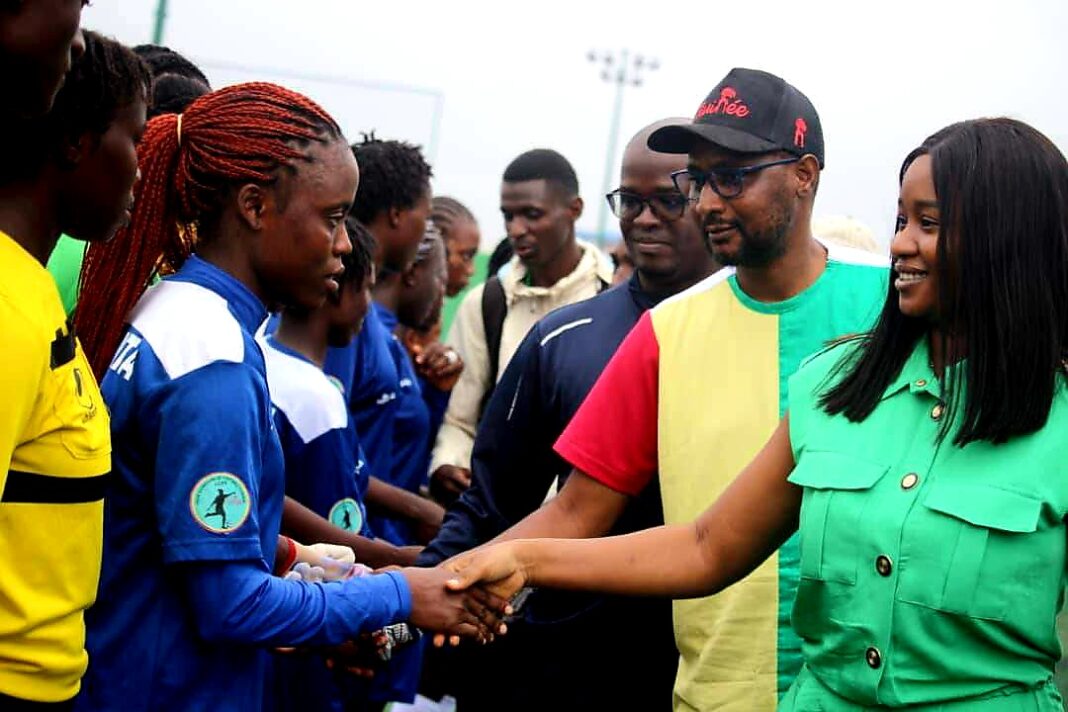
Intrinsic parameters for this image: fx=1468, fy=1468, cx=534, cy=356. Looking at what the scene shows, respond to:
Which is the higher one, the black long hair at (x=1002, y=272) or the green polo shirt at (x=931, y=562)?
the black long hair at (x=1002, y=272)

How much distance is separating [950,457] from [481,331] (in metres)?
4.85

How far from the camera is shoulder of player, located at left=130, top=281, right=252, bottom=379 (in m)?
3.03

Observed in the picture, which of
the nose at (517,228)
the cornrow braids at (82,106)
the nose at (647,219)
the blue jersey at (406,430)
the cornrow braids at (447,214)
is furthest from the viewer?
the cornrow braids at (447,214)

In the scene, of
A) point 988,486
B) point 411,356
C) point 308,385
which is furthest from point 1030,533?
point 411,356

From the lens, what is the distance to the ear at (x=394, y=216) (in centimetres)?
636

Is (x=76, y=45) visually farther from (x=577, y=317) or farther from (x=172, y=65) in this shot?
(x=172, y=65)

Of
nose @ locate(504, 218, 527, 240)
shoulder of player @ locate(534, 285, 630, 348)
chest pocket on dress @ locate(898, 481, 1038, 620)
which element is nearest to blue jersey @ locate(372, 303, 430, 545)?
nose @ locate(504, 218, 527, 240)

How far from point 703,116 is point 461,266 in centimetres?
615

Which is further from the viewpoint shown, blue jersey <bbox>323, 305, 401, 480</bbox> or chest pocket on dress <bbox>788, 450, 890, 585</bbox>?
blue jersey <bbox>323, 305, 401, 480</bbox>

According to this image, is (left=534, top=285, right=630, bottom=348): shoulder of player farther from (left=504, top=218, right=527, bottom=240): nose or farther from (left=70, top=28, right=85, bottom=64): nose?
(left=504, top=218, right=527, bottom=240): nose

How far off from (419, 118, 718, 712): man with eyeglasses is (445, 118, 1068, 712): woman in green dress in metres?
1.38

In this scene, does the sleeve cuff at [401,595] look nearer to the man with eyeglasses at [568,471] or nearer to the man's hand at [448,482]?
the man with eyeglasses at [568,471]

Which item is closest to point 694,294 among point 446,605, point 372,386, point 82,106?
point 446,605

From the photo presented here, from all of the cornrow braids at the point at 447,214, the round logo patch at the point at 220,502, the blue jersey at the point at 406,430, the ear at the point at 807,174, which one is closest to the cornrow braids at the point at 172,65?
the blue jersey at the point at 406,430
